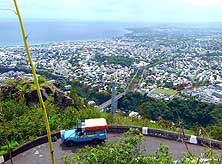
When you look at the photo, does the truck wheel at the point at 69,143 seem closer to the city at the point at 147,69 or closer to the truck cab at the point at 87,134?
the truck cab at the point at 87,134

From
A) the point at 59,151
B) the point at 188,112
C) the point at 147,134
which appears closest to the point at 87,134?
the point at 59,151

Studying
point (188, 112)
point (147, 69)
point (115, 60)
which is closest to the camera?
point (188, 112)

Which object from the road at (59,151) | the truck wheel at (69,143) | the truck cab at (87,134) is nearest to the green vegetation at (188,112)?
the road at (59,151)

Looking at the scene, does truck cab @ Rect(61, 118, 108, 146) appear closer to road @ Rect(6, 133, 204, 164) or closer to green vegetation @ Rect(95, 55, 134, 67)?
road @ Rect(6, 133, 204, 164)

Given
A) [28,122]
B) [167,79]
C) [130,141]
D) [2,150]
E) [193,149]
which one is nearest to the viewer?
[130,141]

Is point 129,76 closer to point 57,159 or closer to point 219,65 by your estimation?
point 219,65

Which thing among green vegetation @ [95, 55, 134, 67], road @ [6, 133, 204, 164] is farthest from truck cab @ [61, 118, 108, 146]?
green vegetation @ [95, 55, 134, 67]

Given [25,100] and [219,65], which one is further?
[219,65]

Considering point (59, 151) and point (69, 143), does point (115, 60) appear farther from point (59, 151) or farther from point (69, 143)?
point (59, 151)

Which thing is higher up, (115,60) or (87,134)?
(87,134)

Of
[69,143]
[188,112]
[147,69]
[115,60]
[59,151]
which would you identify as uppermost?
[69,143]

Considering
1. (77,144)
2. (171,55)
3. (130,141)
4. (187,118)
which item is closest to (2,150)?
(77,144)
